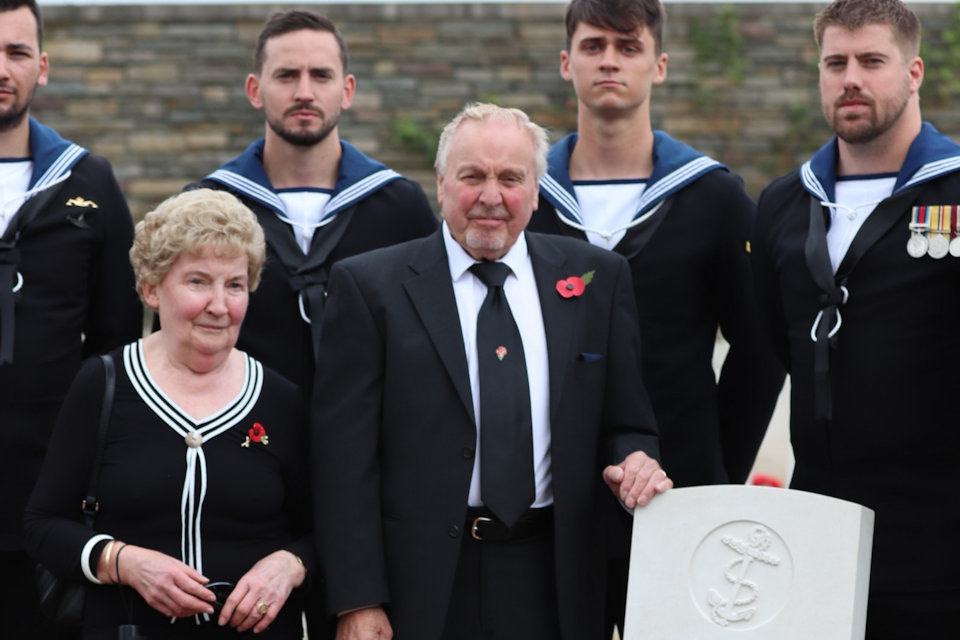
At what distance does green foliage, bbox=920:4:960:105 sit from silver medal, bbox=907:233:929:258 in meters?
6.62

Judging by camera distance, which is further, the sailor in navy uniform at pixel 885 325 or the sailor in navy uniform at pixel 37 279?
the sailor in navy uniform at pixel 37 279

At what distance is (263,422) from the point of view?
3533 mm

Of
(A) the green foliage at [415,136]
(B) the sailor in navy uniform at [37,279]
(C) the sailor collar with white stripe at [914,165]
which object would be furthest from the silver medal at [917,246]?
(A) the green foliage at [415,136]

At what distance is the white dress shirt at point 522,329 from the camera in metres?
3.49

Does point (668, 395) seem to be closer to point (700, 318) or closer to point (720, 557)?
point (700, 318)

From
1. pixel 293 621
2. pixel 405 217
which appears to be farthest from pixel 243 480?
pixel 405 217

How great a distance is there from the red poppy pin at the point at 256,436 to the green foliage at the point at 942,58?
7.66 m

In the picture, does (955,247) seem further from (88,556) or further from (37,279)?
(37,279)

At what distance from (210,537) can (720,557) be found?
48.2 inches

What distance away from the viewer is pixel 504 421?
3.45 meters

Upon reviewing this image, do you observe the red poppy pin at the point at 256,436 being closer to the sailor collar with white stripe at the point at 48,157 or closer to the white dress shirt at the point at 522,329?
the white dress shirt at the point at 522,329

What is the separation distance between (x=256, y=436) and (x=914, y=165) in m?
1.95

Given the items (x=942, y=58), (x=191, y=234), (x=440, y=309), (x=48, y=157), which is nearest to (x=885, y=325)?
(x=440, y=309)

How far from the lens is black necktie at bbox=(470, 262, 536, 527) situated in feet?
11.2
